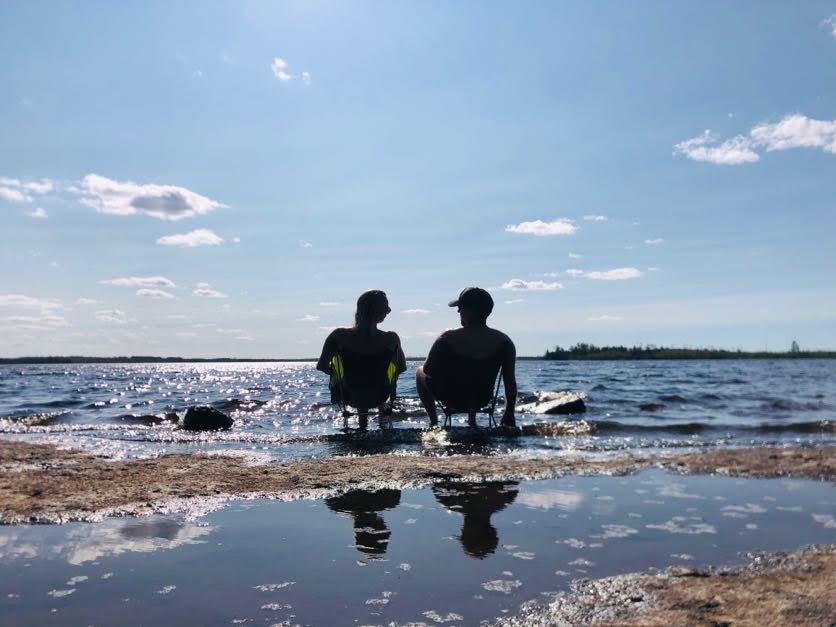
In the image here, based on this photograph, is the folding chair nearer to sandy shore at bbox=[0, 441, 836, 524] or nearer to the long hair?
the long hair

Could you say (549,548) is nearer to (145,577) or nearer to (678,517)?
(678,517)

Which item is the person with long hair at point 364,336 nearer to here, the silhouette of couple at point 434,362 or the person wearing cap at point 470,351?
the silhouette of couple at point 434,362

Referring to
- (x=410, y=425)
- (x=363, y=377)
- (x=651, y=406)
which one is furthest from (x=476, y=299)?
(x=651, y=406)

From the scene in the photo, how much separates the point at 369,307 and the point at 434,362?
1265mm

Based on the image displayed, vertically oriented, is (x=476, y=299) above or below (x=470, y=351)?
above

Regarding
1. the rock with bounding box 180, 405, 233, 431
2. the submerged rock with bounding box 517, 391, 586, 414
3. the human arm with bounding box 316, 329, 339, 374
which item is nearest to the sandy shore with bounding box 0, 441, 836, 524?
the human arm with bounding box 316, 329, 339, 374

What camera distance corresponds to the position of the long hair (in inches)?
344

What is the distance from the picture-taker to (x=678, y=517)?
403 cm

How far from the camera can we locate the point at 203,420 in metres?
11.9

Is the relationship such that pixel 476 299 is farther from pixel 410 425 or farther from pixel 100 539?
pixel 100 539

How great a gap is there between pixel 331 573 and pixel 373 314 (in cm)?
597

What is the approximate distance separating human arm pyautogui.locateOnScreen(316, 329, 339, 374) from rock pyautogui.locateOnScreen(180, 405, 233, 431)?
170 inches

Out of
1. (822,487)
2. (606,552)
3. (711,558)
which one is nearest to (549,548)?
(606,552)

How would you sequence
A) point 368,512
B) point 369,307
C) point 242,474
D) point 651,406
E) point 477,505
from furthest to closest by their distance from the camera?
point 651,406 < point 369,307 < point 242,474 < point 477,505 < point 368,512
